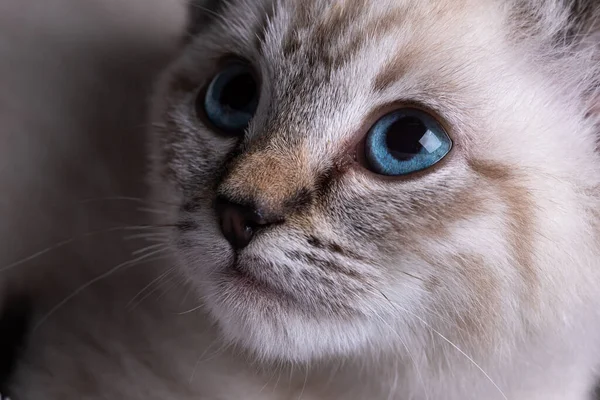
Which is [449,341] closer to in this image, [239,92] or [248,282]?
[248,282]

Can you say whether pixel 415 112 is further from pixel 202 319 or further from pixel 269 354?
pixel 202 319

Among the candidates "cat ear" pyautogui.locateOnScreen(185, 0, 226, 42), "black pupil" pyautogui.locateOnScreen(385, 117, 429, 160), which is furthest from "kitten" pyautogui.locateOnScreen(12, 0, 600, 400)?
"cat ear" pyautogui.locateOnScreen(185, 0, 226, 42)

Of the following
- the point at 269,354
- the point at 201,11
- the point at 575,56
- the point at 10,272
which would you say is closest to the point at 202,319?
the point at 269,354

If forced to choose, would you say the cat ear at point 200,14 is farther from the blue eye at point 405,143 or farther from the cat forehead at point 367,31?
the blue eye at point 405,143

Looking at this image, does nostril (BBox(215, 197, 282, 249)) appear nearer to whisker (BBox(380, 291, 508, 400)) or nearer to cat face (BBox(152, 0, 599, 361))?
cat face (BBox(152, 0, 599, 361))

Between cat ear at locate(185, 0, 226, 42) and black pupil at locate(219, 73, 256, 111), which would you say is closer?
black pupil at locate(219, 73, 256, 111)

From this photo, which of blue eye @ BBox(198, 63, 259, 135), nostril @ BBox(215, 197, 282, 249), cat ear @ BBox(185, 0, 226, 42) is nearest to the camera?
nostril @ BBox(215, 197, 282, 249)
